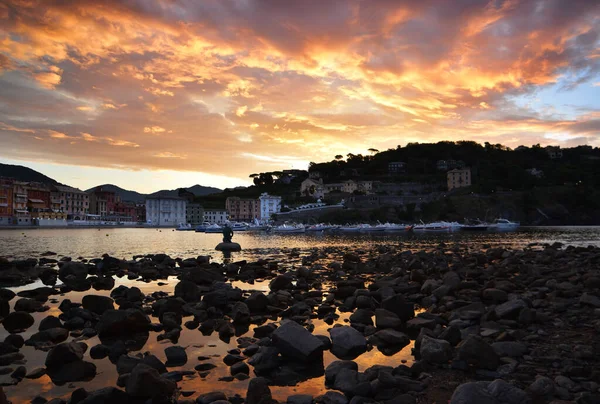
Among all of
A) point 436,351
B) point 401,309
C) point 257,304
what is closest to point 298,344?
point 436,351

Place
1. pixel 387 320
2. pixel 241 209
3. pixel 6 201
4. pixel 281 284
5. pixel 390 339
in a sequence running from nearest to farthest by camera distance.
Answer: pixel 390 339
pixel 387 320
pixel 281 284
pixel 6 201
pixel 241 209

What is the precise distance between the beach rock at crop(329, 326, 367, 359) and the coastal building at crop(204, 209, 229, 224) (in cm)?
18497

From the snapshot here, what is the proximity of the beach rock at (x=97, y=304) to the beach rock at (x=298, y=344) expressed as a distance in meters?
8.21

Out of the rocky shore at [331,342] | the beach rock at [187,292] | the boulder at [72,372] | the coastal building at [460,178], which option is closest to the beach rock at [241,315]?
the rocky shore at [331,342]

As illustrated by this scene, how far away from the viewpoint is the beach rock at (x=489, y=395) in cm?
672

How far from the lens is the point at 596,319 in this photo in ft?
43.1

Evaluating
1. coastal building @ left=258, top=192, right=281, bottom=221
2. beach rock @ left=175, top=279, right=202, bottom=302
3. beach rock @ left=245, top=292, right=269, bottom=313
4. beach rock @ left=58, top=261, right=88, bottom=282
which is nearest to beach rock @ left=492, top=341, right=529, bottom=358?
beach rock @ left=245, top=292, right=269, bottom=313

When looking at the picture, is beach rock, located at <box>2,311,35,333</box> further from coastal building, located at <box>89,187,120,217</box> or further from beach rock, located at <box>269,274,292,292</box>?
coastal building, located at <box>89,187,120,217</box>

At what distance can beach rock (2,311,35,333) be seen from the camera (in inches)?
523

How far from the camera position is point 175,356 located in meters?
10.3

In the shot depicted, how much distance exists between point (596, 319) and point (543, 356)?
5.05 metres

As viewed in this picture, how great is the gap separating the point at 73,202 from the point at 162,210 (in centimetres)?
3822

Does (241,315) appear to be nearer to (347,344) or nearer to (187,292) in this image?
(187,292)

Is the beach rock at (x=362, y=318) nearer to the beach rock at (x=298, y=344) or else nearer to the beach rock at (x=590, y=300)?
the beach rock at (x=298, y=344)
